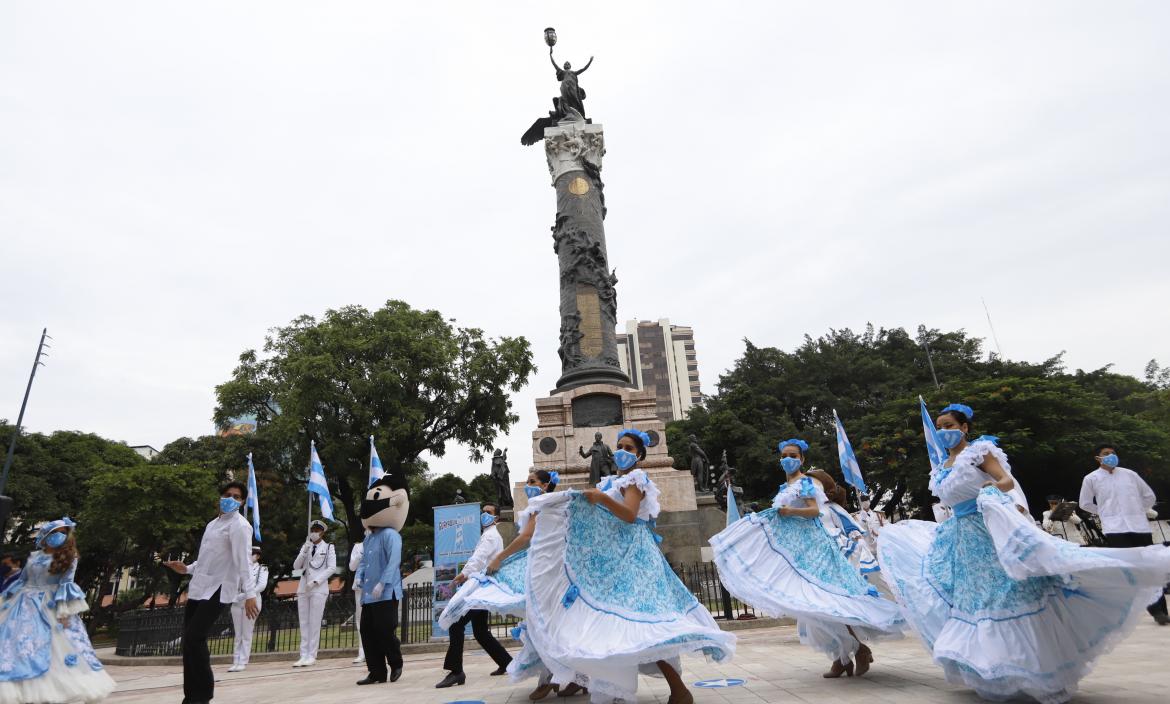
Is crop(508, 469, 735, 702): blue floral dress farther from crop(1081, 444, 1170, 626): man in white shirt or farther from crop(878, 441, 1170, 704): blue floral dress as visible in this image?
crop(1081, 444, 1170, 626): man in white shirt

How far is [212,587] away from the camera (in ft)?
18.8

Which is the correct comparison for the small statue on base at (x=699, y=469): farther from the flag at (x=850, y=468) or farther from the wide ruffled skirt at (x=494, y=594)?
the wide ruffled skirt at (x=494, y=594)

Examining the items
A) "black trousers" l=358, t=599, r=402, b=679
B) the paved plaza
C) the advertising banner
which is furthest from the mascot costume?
the advertising banner

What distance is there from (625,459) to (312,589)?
8.20 meters

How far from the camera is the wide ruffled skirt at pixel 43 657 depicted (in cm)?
576

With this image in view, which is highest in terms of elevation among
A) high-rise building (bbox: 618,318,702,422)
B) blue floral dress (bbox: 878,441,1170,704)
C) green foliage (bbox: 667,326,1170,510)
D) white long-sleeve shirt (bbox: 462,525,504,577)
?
high-rise building (bbox: 618,318,702,422)

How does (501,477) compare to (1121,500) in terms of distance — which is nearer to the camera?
(1121,500)

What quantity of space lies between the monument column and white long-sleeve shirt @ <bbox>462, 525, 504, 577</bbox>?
13802mm

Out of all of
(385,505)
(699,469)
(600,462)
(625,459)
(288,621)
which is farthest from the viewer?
(699,469)

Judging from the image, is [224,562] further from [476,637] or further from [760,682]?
[760,682]

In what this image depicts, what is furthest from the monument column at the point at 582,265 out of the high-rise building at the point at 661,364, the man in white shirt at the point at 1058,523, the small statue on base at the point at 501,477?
the high-rise building at the point at 661,364

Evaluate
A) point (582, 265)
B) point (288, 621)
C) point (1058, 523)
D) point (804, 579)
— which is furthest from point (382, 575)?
point (582, 265)

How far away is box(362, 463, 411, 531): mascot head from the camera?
6.91m

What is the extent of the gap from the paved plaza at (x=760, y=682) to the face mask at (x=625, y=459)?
5.54 feet
